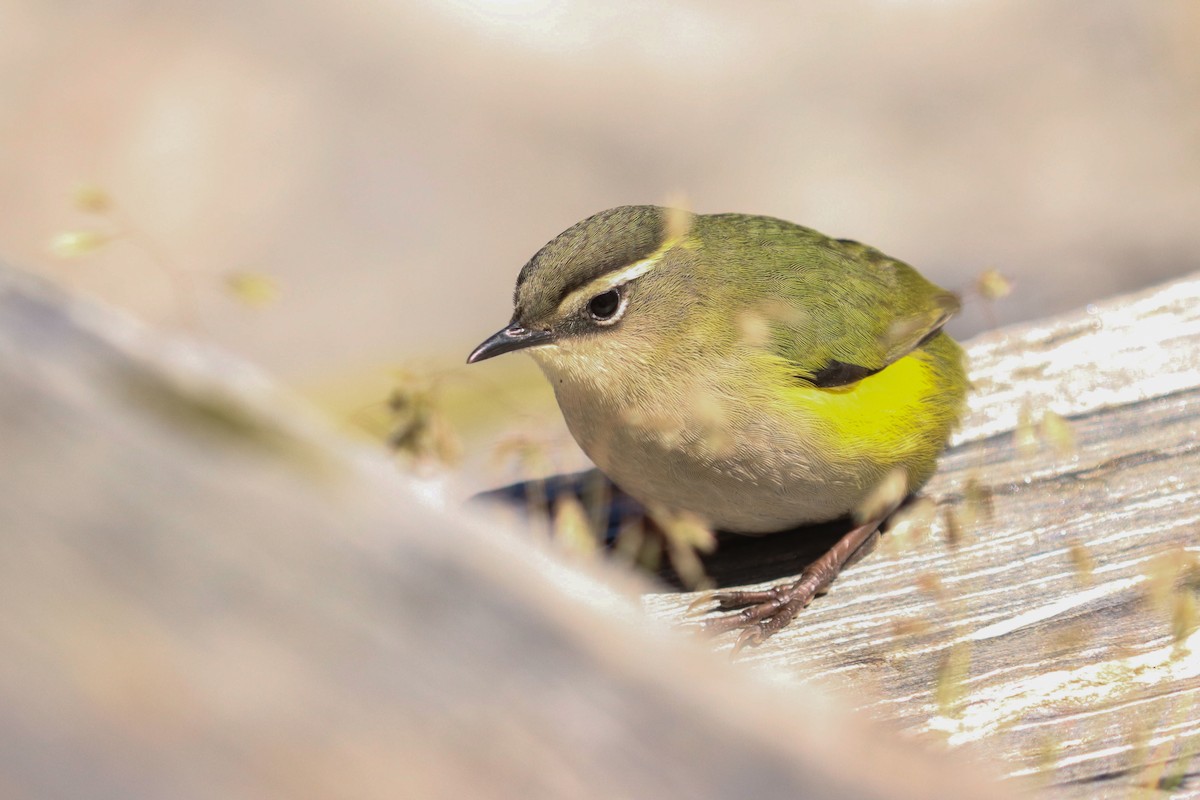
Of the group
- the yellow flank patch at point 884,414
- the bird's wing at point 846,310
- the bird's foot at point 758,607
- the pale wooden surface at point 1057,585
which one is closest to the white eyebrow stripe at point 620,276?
the bird's wing at point 846,310

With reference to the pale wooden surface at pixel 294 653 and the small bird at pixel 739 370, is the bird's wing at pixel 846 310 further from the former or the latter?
the pale wooden surface at pixel 294 653

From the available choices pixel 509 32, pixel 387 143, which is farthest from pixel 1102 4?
pixel 387 143

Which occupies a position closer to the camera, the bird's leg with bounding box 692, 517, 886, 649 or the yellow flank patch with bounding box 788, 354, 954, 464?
the bird's leg with bounding box 692, 517, 886, 649

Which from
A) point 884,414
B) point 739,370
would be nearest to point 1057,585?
point 884,414

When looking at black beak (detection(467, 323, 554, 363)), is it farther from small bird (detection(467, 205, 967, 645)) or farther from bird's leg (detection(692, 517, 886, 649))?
bird's leg (detection(692, 517, 886, 649))

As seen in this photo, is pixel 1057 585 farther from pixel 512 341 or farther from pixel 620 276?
pixel 512 341

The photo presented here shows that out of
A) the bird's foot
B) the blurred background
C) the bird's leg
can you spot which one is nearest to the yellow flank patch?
the bird's leg
